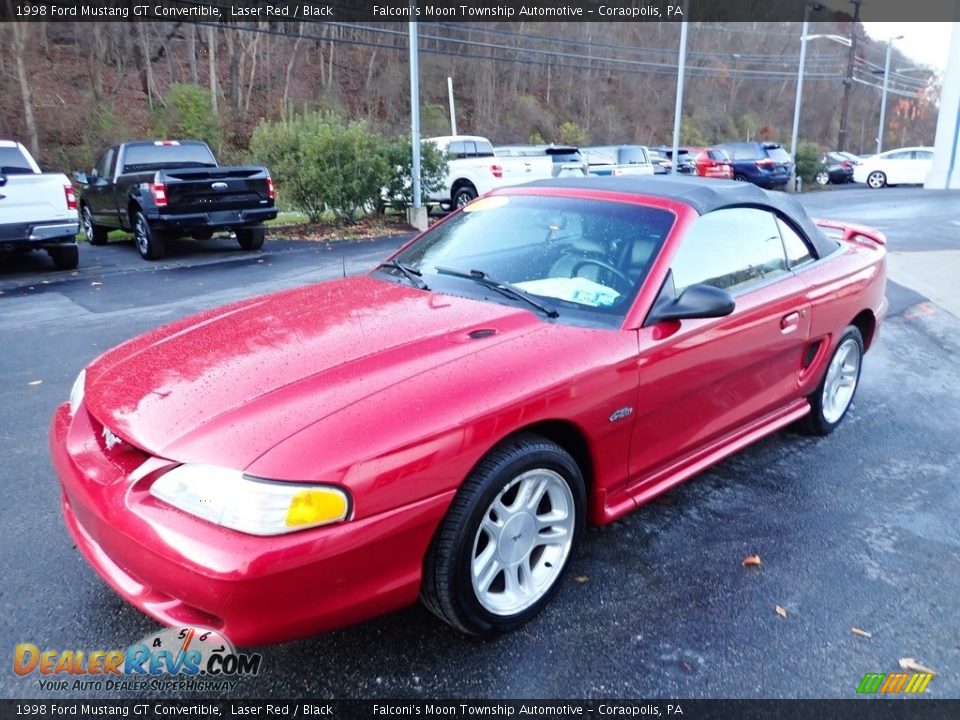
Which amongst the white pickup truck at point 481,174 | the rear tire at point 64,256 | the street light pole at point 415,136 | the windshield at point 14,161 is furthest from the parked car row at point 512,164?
the windshield at point 14,161

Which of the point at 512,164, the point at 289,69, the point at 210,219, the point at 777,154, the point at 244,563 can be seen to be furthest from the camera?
the point at 289,69

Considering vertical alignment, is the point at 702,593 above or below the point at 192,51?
below

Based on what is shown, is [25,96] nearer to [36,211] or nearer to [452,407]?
[36,211]

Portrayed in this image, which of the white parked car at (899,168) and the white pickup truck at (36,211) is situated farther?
the white parked car at (899,168)

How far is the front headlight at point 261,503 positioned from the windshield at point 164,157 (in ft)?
37.3

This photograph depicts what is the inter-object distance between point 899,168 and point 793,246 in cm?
3137

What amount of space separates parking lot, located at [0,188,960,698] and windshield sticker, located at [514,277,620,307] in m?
1.07

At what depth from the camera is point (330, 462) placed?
2084mm

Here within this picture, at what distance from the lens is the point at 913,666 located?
8.24 feet

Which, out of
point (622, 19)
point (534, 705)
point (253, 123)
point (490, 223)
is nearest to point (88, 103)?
point (253, 123)

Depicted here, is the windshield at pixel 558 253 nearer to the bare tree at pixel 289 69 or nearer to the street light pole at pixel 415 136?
the street light pole at pixel 415 136

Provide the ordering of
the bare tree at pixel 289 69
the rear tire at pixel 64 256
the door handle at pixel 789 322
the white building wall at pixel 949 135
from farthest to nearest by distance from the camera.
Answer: the bare tree at pixel 289 69 < the white building wall at pixel 949 135 < the rear tire at pixel 64 256 < the door handle at pixel 789 322

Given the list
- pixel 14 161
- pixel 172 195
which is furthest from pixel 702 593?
pixel 14 161

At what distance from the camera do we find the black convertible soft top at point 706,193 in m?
3.48
